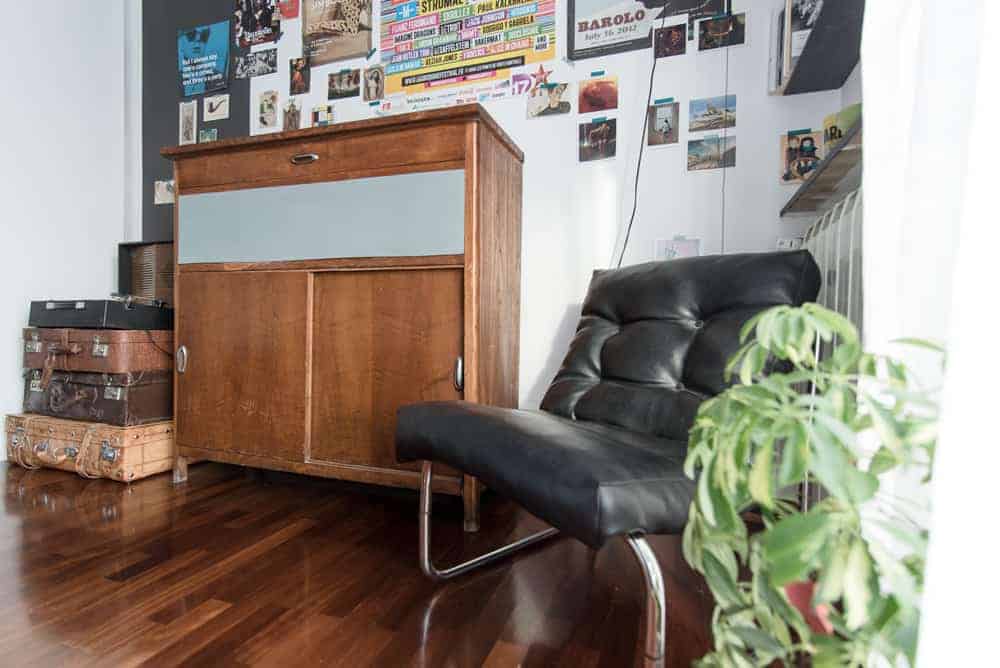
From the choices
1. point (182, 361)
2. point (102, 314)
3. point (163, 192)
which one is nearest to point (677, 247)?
point (182, 361)

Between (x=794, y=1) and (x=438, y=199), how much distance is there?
44.0 inches

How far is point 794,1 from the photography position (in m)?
1.44

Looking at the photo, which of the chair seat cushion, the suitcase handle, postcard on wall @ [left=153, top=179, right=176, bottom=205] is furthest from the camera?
postcard on wall @ [left=153, top=179, right=176, bottom=205]

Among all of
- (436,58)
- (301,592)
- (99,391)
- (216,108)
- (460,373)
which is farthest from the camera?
(216,108)

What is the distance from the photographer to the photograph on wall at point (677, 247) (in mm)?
1744

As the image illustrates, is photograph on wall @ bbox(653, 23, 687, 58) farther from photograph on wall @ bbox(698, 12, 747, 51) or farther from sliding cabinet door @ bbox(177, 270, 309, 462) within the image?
sliding cabinet door @ bbox(177, 270, 309, 462)

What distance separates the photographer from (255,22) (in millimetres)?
2307

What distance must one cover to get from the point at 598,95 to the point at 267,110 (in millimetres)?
1448

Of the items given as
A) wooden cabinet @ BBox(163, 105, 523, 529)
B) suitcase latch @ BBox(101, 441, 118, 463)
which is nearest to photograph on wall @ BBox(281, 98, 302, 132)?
wooden cabinet @ BBox(163, 105, 523, 529)

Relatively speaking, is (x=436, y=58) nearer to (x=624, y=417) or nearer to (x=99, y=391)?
(x=624, y=417)

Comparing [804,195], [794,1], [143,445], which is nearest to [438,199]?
[804,195]

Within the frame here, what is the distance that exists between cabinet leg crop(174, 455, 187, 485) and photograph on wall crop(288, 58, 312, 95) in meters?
1.55

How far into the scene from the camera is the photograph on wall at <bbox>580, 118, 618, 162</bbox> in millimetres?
1827

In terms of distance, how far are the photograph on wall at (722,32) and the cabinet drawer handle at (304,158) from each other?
1297 millimetres
